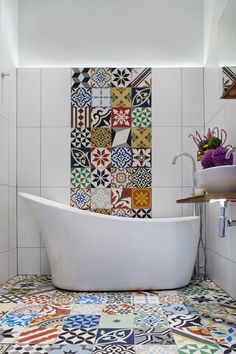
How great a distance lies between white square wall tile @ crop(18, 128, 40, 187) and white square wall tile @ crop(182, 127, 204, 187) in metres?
1.15

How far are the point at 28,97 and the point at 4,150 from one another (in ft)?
1.80

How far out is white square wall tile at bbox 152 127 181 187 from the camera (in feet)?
9.26

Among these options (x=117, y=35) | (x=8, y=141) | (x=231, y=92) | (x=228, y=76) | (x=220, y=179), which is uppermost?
(x=117, y=35)

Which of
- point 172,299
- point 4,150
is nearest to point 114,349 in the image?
point 172,299

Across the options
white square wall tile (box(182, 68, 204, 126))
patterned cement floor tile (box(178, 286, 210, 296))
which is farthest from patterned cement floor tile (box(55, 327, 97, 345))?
white square wall tile (box(182, 68, 204, 126))

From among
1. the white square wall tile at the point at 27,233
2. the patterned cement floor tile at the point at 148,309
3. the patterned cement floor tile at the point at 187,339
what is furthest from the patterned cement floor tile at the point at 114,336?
the white square wall tile at the point at 27,233

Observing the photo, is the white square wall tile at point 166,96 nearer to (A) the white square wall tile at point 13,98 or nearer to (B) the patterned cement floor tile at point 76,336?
(A) the white square wall tile at point 13,98

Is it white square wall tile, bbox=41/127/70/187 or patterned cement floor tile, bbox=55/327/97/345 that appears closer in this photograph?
patterned cement floor tile, bbox=55/327/97/345

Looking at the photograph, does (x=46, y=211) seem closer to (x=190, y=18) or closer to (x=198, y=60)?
(x=198, y=60)

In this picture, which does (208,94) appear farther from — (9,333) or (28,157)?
(9,333)

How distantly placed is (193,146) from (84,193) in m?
0.93

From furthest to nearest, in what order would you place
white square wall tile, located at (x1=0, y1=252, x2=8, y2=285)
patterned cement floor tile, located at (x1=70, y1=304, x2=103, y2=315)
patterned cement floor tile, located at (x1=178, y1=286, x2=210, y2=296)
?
white square wall tile, located at (x1=0, y1=252, x2=8, y2=285) < patterned cement floor tile, located at (x1=178, y1=286, x2=210, y2=296) < patterned cement floor tile, located at (x1=70, y1=304, x2=103, y2=315)

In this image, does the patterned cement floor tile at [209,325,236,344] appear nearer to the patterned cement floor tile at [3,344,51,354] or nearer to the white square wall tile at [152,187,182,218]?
the patterned cement floor tile at [3,344,51,354]

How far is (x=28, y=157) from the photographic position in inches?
112
